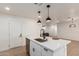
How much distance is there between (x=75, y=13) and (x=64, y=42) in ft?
1.55

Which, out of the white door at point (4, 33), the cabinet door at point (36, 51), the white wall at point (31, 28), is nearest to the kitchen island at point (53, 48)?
the cabinet door at point (36, 51)

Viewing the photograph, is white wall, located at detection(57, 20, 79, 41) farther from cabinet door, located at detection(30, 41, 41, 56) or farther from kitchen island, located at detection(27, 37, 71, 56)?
cabinet door, located at detection(30, 41, 41, 56)

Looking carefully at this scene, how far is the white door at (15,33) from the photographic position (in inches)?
54.8

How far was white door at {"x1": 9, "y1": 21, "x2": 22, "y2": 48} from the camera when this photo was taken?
1.39 m

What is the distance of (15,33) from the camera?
1414mm

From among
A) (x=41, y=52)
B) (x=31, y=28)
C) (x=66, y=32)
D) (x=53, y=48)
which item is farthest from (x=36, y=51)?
(x=66, y=32)

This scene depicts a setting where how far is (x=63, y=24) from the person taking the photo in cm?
132

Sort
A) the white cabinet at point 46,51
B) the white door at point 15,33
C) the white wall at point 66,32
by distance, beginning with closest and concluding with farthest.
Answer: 1. the white cabinet at point 46,51
2. the white wall at point 66,32
3. the white door at point 15,33

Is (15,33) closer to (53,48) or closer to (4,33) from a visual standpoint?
(4,33)

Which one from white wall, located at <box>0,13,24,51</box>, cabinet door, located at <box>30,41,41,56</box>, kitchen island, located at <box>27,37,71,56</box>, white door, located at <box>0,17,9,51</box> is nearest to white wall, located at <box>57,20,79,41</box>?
kitchen island, located at <box>27,37,71,56</box>

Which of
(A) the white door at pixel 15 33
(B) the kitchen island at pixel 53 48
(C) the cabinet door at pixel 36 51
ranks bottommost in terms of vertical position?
(C) the cabinet door at pixel 36 51

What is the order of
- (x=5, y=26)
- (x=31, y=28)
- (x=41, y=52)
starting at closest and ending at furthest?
(x=41, y=52) → (x=5, y=26) → (x=31, y=28)

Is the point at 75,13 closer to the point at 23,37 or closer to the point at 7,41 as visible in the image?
the point at 23,37

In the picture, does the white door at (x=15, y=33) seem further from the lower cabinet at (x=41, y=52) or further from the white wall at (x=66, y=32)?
the white wall at (x=66, y=32)
